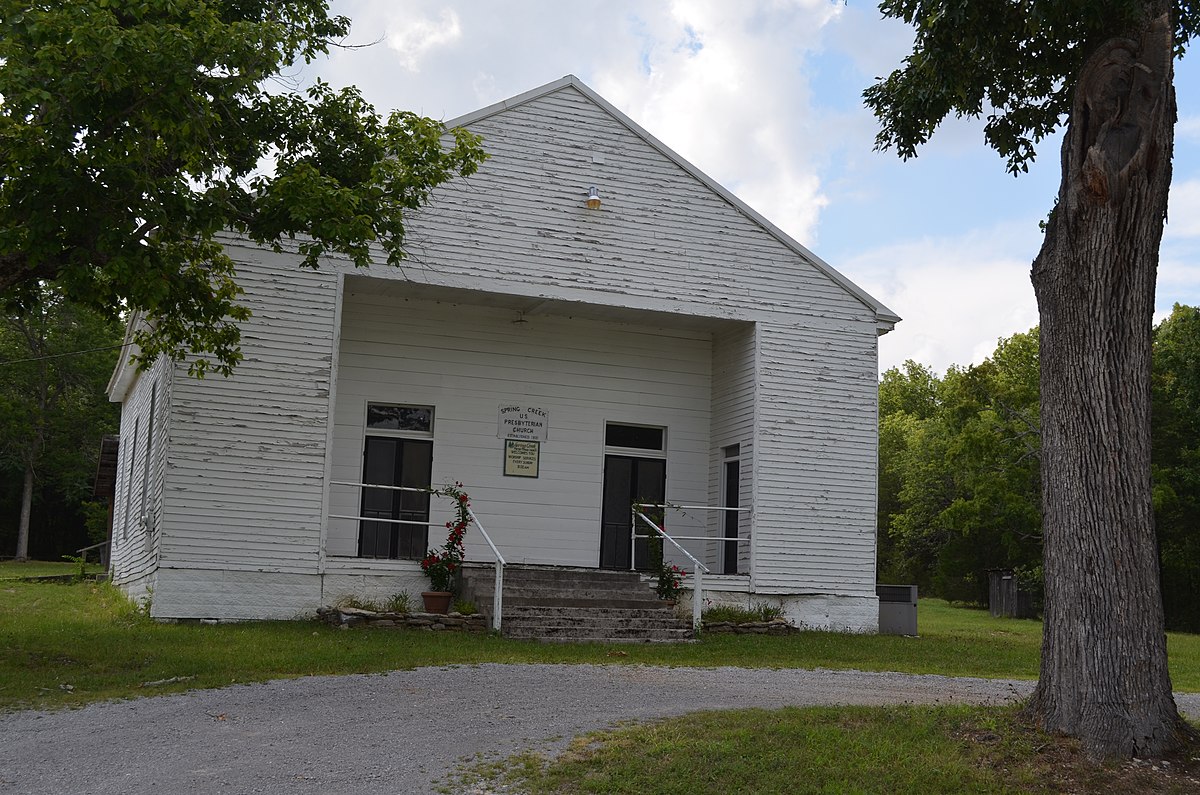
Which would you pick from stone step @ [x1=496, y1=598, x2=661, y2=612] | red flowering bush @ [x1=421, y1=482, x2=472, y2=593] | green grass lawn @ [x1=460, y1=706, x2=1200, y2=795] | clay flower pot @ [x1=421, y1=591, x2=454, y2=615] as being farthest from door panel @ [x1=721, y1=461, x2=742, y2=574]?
green grass lawn @ [x1=460, y1=706, x2=1200, y2=795]

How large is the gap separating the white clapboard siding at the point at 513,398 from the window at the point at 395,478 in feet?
0.72

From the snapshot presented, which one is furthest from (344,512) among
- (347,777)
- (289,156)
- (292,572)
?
(347,777)

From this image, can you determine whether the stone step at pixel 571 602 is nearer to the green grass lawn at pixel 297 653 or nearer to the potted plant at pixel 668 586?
the potted plant at pixel 668 586

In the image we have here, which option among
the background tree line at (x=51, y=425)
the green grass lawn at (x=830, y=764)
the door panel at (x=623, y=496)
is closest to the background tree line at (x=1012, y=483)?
the door panel at (x=623, y=496)

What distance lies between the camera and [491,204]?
53.8 ft

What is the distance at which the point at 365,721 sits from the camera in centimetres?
846

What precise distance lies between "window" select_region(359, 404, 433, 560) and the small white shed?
0.03 meters

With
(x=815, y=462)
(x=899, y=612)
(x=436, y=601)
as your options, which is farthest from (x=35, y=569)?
(x=899, y=612)

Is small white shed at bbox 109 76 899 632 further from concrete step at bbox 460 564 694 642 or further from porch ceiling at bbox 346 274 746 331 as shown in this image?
concrete step at bbox 460 564 694 642

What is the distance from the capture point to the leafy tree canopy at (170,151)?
381 inches

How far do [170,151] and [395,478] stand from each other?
7406 millimetres

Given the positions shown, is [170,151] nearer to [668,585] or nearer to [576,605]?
[576,605]

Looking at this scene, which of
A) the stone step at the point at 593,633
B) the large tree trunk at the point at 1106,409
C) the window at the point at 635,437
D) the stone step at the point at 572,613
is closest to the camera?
the large tree trunk at the point at 1106,409

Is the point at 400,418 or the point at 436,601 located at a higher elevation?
the point at 400,418
